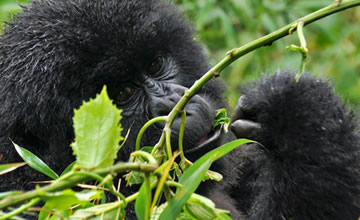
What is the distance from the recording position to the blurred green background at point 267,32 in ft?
12.5

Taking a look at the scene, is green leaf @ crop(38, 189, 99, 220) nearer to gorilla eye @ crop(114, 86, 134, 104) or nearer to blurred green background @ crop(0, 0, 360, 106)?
gorilla eye @ crop(114, 86, 134, 104)

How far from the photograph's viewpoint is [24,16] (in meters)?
2.20

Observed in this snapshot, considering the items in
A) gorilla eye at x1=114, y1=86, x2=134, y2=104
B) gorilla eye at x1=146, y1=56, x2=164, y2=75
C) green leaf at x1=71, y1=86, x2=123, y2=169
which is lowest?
green leaf at x1=71, y1=86, x2=123, y2=169

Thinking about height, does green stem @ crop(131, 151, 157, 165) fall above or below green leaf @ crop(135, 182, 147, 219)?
above

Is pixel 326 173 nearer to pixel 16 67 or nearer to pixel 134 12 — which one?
pixel 134 12

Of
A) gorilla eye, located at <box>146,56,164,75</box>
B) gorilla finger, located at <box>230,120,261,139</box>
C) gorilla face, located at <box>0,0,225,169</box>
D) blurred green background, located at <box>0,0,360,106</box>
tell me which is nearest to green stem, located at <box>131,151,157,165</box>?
gorilla face, located at <box>0,0,225,169</box>

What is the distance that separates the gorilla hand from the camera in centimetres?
208

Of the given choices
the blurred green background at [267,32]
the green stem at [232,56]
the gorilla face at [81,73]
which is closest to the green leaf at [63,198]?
the green stem at [232,56]

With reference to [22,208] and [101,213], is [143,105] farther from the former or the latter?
[22,208]

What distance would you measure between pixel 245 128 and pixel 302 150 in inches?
7.8

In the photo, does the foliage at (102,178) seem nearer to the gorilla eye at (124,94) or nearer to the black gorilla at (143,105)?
the black gorilla at (143,105)

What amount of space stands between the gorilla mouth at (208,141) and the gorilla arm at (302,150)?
0.20ft

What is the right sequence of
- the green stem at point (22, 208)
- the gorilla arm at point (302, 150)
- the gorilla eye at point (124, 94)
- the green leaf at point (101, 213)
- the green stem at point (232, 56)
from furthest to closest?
the gorilla eye at point (124, 94)
the gorilla arm at point (302, 150)
the green stem at point (232, 56)
the green leaf at point (101, 213)
the green stem at point (22, 208)

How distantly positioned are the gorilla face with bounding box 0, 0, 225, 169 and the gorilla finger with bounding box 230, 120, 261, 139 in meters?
0.09
